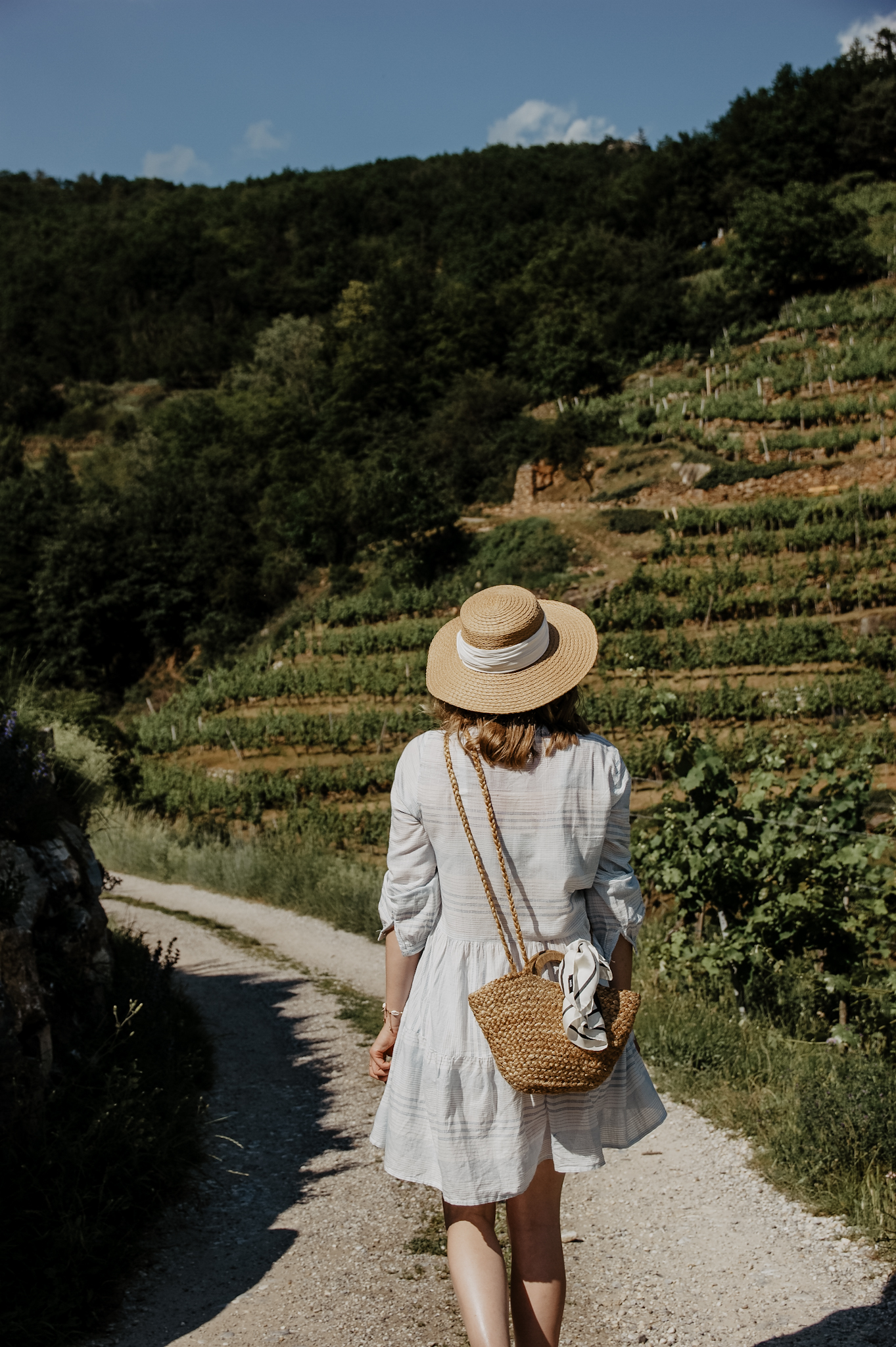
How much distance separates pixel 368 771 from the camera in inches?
735

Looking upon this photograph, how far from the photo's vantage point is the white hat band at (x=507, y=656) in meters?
2.01

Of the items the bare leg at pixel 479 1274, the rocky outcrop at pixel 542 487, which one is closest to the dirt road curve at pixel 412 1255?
the bare leg at pixel 479 1274

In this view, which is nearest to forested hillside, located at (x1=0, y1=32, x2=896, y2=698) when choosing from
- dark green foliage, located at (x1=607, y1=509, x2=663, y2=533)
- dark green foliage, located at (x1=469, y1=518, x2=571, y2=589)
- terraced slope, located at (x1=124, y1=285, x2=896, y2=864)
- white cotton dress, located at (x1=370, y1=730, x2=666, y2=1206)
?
dark green foliage, located at (x1=469, y1=518, x2=571, y2=589)

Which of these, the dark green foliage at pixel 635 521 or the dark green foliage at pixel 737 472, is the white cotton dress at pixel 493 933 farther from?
the dark green foliage at pixel 737 472

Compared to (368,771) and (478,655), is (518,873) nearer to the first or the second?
(478,655)

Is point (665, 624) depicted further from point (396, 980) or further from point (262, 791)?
point (396, 980)

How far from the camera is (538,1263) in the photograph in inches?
76.7

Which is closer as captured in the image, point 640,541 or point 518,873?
point 518,873

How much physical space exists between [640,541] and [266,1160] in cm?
2043

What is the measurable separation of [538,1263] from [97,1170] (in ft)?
6.89

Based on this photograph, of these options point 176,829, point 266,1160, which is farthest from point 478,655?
point 176,829

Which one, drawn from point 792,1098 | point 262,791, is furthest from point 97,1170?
point 262,791

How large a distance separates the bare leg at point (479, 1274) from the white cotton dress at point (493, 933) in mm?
76

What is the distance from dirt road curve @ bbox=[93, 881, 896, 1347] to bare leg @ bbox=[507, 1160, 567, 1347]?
2.93 ft
